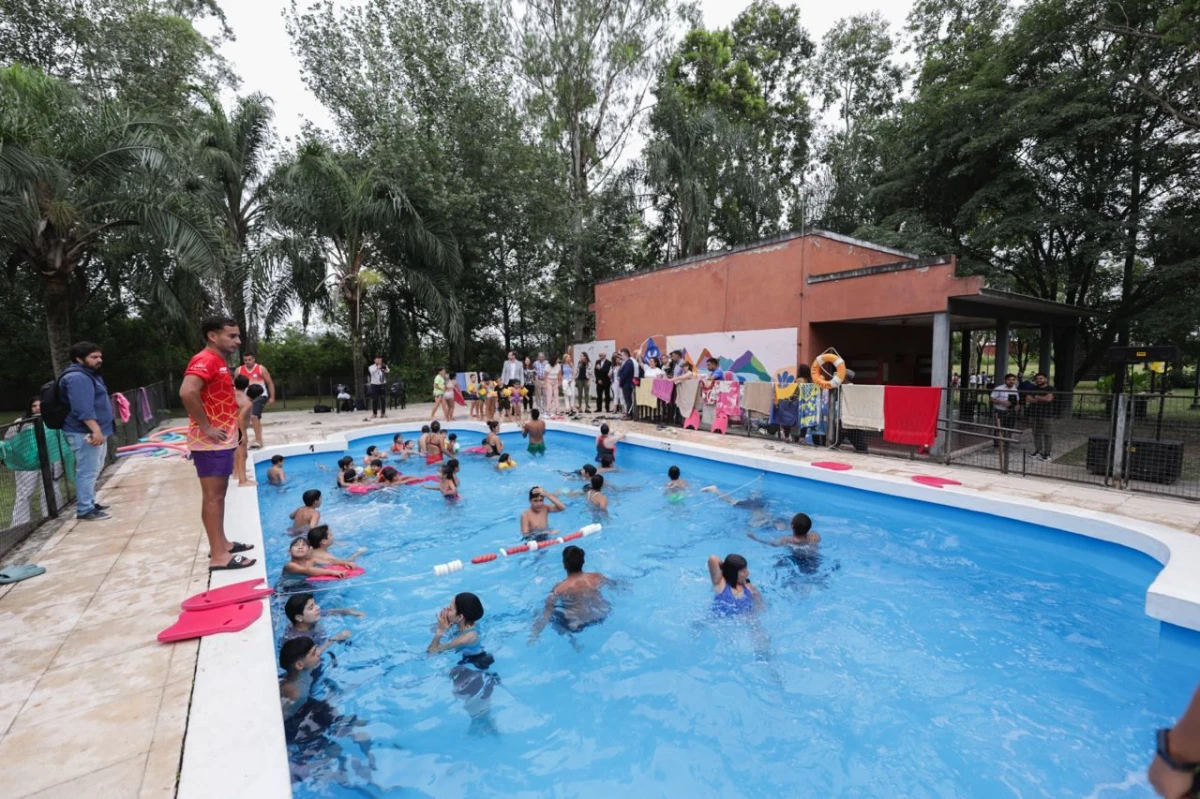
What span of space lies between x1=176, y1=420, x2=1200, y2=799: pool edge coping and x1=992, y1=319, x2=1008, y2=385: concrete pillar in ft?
21.9

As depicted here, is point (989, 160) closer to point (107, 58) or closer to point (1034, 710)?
point (1034, 710)

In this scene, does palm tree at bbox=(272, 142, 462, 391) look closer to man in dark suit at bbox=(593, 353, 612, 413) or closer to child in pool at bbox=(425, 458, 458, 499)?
man in dark suit at bbox=(593, 353, 612, 413)

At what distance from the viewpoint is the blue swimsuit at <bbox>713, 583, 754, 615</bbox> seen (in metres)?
4.93

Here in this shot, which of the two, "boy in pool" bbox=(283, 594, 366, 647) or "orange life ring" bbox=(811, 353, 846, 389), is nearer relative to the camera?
"boy in pool" bbox=(283, 594, 366, 647)

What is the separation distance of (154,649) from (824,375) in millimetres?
10145

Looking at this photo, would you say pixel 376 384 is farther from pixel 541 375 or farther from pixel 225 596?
pixel 225 596

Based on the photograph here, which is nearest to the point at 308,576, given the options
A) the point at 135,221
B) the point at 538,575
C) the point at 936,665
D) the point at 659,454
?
the point at 538,575

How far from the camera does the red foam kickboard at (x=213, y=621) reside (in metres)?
3.45

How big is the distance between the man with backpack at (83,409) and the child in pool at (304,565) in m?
2.29

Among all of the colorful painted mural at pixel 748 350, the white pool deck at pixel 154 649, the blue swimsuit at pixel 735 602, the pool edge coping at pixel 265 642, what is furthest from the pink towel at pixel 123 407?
the colorful painted mural at pixel 748 350

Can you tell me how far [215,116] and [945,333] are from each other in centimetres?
2020

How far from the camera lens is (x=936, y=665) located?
448 centimetres

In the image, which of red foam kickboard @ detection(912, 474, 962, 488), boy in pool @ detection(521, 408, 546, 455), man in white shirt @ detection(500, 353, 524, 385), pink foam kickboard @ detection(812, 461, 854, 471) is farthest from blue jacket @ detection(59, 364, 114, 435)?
man in white shirt @ detection(500, 353, 524, 385)

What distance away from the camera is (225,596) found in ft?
13.1
